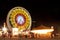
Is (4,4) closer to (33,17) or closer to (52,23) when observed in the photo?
(33,17)

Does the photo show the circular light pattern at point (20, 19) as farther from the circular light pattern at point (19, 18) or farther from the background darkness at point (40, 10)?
the background darkness at point (40, 10)

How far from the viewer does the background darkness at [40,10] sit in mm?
2943

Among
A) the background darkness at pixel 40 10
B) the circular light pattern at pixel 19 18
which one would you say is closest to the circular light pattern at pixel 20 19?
the circular light pattern at pixel 19 18

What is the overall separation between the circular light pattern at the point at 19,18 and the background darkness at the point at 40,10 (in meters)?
0.05

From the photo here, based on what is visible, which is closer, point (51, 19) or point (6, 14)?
point (51, 19)

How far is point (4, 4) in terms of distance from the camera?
3166mm

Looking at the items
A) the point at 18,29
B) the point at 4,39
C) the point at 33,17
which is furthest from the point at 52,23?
the point at 4,39

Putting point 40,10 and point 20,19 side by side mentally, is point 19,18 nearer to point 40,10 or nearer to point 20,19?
point 20,19

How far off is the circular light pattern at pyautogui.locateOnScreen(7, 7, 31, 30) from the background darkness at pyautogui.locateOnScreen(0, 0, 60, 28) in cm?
5

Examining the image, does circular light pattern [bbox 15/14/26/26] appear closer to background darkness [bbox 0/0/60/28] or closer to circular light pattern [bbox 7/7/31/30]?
circular light pattern [bbox 7/7/31/30]

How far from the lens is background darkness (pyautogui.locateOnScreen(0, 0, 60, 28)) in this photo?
2943mm

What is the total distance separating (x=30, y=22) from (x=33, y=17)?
78 millimetres

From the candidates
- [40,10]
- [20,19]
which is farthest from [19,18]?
[40,10]

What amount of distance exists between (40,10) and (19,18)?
12.1 inches
